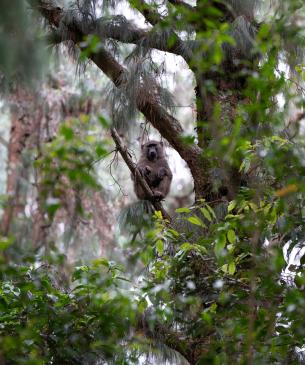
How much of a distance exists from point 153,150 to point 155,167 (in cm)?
22

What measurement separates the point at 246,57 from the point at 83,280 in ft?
7.59

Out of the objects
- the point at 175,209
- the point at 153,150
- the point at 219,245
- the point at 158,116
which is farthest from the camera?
the point at 153,150

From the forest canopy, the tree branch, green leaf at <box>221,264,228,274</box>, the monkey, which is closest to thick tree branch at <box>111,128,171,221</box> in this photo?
the forest canopy

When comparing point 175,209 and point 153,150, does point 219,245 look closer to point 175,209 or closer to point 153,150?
point 175,209

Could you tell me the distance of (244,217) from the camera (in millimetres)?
3502

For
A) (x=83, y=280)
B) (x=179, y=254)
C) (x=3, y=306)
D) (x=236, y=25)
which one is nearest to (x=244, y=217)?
(x=179, y=254)

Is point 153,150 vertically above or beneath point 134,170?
above

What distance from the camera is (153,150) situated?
27.2ft

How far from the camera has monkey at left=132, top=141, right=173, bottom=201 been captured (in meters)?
8.08

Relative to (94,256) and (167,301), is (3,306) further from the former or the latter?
(94,256)

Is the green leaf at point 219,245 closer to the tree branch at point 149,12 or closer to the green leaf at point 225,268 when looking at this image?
the green leaf at point 225,268

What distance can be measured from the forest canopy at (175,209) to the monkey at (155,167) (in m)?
2.22

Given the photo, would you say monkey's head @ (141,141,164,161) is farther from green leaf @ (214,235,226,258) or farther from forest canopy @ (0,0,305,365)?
green leaf @ (214,235,226,258)

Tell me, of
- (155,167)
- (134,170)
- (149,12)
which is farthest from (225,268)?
(155,167)
